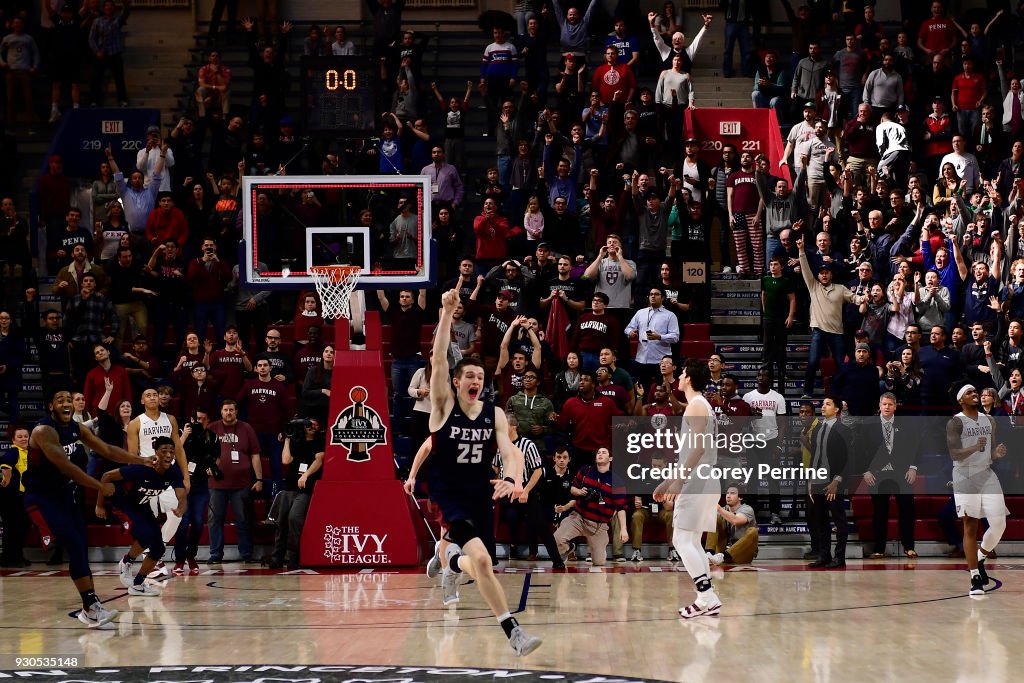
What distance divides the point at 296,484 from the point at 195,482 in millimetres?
1158

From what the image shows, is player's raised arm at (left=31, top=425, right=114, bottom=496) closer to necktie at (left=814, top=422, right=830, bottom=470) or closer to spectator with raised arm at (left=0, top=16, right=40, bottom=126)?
necktie at (left=814, top=422, right=830, bottom=470)

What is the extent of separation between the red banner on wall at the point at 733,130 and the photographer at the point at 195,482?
10.4m

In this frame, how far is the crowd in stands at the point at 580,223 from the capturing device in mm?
17406

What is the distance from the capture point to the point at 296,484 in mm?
16125

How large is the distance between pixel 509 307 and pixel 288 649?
28.5 feet

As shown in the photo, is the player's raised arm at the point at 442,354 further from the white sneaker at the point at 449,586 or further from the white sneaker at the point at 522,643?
the white sneaker at the point at 449,586

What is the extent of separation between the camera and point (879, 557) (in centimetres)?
1620

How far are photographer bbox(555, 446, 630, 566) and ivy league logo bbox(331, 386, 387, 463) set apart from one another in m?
2.39

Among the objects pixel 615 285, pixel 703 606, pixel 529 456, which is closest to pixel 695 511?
pixel 703 606

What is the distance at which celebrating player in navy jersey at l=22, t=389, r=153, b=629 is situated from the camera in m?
11.0

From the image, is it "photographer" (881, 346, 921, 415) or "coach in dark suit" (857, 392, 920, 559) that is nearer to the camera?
"coach in dark suit" (857, 392, 920, 559)

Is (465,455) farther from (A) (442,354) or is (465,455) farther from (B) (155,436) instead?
(B) (155,436)

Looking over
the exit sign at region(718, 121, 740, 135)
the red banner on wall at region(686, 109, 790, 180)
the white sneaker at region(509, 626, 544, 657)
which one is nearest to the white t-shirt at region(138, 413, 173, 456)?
the white sneaker at region(509, 626, 544, 657)

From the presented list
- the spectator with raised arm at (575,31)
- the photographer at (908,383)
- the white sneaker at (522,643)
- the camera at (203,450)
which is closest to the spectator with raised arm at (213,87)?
the spectator with raised arm at (575,31)
